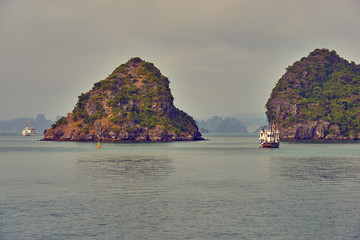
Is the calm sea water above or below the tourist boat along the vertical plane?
below

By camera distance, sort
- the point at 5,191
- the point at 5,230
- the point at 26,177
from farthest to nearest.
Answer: the point at 26,177 < the point at 5,191 < the point at 5,230

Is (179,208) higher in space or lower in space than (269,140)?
lower

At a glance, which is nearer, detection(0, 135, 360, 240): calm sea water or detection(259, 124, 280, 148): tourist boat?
detection(0, 135, 360, 240): calm sea water

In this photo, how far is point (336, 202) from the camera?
139 ft

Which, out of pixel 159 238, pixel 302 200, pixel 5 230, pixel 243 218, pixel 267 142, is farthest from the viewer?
pixel 267 142

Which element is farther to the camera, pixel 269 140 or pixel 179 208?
pixel 269 140

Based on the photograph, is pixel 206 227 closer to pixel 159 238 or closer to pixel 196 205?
pixel 159 238

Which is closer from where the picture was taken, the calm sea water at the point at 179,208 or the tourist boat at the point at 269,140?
the calm sea water at the point at 179,208

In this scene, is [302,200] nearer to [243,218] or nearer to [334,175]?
[243,218]

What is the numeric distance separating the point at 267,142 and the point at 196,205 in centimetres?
14365

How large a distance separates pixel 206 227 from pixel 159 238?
4512 mm

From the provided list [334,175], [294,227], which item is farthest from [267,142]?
[294,227]

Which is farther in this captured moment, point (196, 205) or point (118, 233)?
point (196, 205)

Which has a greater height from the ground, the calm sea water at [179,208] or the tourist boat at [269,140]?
the tourist boat at [269,140]
